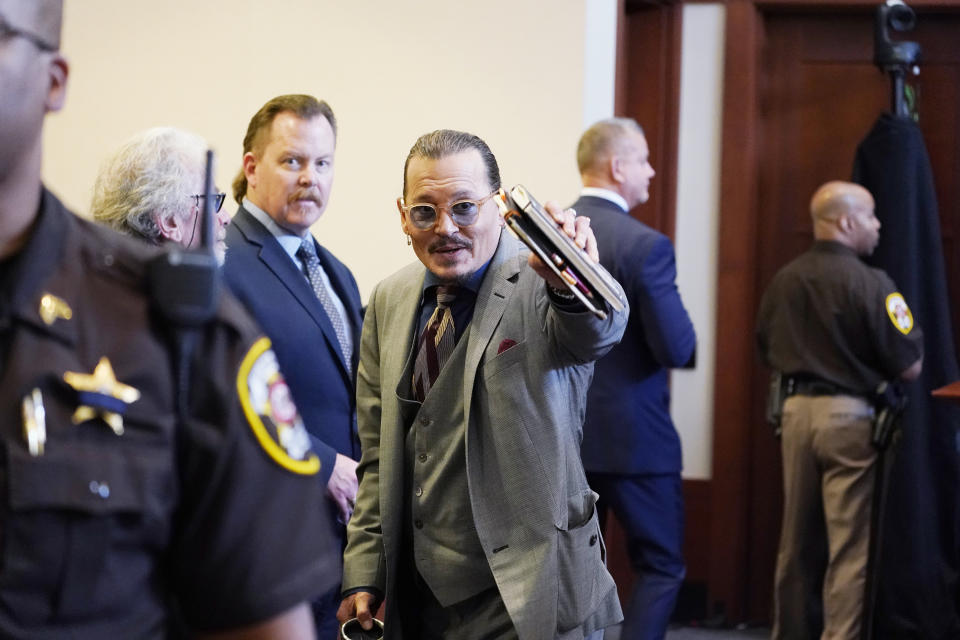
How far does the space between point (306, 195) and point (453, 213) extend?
0.82 metres

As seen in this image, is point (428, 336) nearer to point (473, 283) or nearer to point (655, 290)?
point (473, 283)

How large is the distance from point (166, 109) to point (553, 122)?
1.32 meters

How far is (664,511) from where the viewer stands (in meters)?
3.85

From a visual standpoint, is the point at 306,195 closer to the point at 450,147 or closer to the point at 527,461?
the point at 450,147

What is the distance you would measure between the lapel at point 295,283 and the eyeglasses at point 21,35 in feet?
5.79

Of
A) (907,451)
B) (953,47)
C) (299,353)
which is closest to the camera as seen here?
(299,353)

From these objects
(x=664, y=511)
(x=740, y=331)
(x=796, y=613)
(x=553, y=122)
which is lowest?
(x=796, y=613)

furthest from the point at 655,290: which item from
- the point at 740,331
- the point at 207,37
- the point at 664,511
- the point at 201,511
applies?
the point at 201,511

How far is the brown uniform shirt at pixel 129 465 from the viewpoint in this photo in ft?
3.16

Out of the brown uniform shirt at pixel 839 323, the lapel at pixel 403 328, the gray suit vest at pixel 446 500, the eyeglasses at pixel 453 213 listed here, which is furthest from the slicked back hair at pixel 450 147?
the brown uniform shirt at pixel 839 323

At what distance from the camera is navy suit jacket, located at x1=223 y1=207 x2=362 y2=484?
271 centimetres

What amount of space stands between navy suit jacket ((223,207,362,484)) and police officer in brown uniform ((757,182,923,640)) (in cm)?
216

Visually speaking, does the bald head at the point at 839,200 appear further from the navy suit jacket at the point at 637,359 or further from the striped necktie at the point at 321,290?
the striped necktie at the point at 321,290

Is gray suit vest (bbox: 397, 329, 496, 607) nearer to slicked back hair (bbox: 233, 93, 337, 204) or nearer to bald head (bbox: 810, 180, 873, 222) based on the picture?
slicked back hair (bbox: 233, 93, 337, 204)
